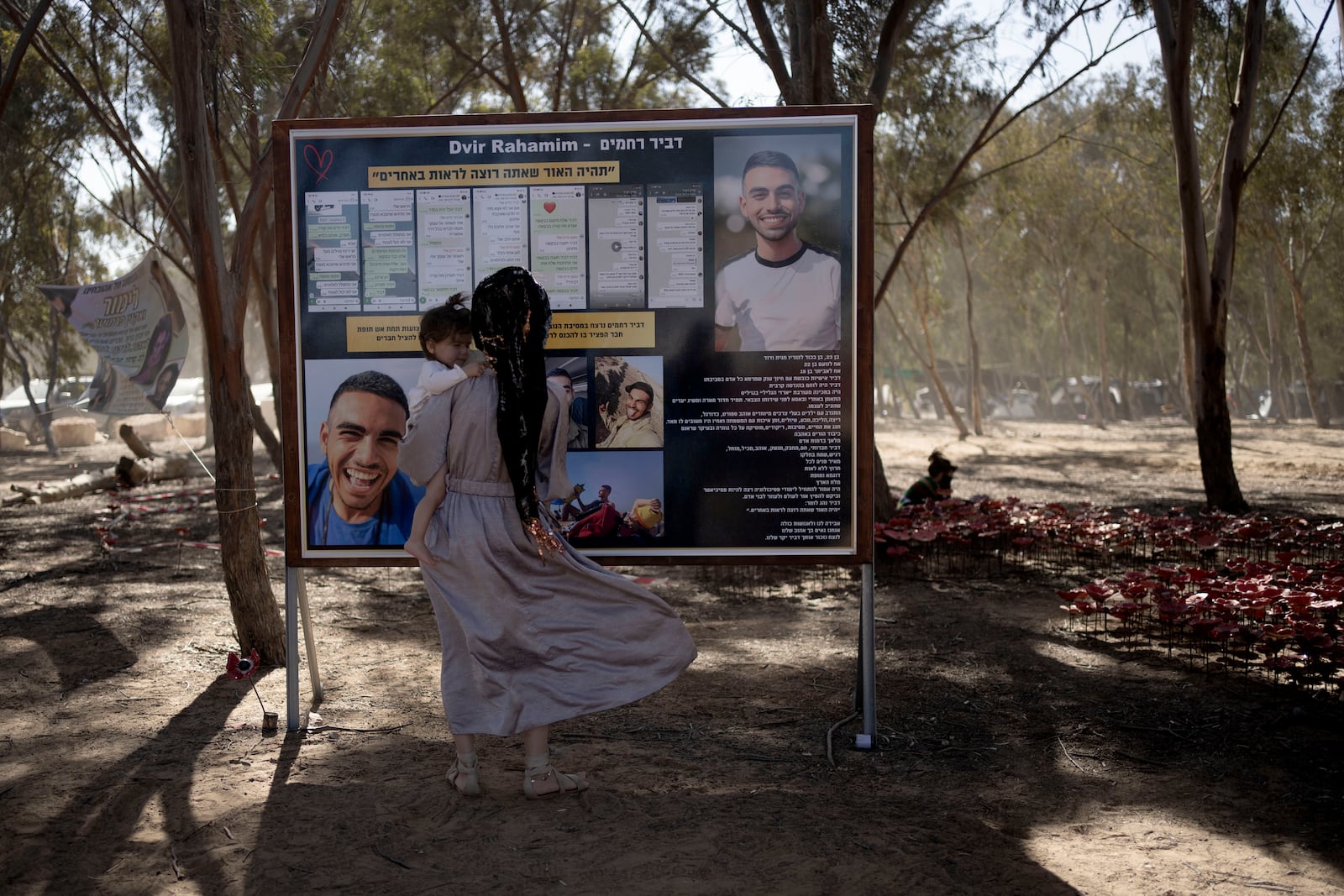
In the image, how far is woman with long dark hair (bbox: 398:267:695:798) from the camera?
3639 mm

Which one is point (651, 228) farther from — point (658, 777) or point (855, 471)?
point (658, 777)

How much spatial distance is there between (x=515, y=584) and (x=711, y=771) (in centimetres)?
109

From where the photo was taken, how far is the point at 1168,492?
46.3ft

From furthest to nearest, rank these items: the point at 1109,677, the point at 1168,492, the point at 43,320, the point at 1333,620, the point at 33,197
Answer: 1. the point at 43,320
2. the point at 33,197
3. the point at 1168,492
4. the point at 1109,677
5. the point at 1333,620

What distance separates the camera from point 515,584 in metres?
3.72

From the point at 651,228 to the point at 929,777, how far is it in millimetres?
2309

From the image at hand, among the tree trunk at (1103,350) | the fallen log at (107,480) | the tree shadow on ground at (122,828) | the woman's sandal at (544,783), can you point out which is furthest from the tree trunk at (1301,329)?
the tree shadow on ground at (122,828)

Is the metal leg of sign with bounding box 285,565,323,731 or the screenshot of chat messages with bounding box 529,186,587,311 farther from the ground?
the screenshot of chat messages with bounding box 529,186,587,311

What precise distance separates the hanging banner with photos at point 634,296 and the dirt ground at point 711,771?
854 millimetres

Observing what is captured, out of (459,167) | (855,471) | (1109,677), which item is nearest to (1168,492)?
(1109,677)

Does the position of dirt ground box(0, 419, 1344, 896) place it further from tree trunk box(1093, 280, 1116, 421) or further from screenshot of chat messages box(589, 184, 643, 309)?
tree trunk box(1093, 280, 1116, 421)

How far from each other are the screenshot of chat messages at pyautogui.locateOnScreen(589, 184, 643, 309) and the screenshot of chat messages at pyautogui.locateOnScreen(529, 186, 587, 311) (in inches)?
1.5

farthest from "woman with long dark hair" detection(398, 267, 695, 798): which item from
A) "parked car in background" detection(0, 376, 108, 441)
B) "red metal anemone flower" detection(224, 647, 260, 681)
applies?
"parked car in background" detection(0, 376, 108, 441)

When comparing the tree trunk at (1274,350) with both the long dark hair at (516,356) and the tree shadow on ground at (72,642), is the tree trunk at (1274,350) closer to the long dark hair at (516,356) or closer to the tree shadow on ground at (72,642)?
the tree shadow on ground at (72,642)
